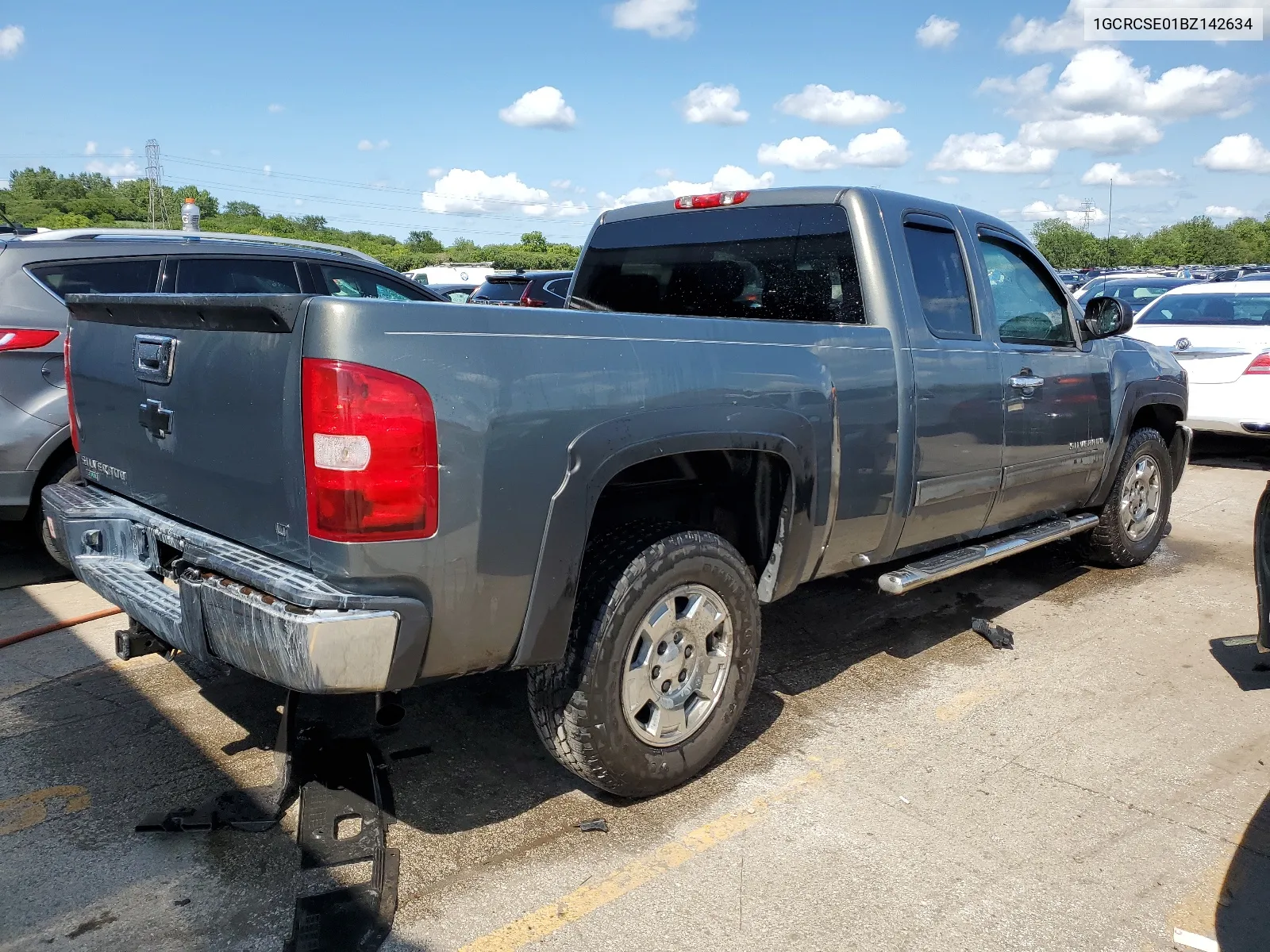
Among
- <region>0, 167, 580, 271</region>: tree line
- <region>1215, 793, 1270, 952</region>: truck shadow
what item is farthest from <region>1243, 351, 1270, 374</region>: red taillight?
<region>0, 167, 580, 271</region>: tree line

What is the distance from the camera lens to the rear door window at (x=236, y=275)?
19.1ft

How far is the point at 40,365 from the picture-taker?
201 inches

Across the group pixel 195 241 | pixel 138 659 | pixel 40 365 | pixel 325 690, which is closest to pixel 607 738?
pixel 325 690

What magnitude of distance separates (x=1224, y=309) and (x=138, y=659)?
35.1ft

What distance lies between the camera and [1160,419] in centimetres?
629

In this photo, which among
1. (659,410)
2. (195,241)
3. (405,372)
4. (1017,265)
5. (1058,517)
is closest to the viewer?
(405,372)

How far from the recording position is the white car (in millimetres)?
9195

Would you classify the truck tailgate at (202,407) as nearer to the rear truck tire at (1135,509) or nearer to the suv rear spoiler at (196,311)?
the suv rear spoiler at (196,311)

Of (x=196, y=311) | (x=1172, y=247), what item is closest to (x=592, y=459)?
(x=196, y=311)

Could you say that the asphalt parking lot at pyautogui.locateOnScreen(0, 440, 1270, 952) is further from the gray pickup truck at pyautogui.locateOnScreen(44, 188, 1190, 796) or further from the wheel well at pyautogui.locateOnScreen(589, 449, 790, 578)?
the wheel well at pyautogui.locateOnScreen(589, 449, 790, 578)

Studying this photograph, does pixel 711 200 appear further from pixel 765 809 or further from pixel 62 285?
pixel 62 285

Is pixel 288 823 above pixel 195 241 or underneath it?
underneath

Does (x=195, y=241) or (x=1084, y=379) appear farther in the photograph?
(x=195, y=241)

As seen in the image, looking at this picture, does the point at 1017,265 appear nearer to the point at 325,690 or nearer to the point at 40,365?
the point at 325,690
